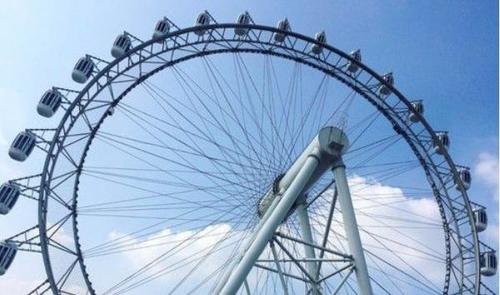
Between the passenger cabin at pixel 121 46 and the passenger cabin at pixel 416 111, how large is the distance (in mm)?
13999

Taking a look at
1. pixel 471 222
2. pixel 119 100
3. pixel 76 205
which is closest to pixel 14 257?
pixel 76 205

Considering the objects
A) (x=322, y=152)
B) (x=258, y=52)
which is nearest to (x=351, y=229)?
(x=322, y=152)

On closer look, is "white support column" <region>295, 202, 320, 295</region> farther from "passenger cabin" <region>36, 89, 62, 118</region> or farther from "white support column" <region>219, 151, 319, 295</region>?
"passenger cabin" <region>36, 89, 62, 118</region>

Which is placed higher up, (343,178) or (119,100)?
(343,178)

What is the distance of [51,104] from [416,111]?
17.2 m

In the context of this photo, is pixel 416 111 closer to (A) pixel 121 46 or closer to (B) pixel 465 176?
(B) pixel 465 176

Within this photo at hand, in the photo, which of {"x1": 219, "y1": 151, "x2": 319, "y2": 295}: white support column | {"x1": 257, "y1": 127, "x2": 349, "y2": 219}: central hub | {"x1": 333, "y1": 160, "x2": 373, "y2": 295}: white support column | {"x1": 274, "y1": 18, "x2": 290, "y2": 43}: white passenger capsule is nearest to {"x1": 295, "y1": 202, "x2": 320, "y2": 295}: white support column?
{"x1": 257, "y1": 127, "x2": 349, "y2": 219}: central hub

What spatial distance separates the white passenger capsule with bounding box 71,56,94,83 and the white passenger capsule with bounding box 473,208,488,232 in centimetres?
1973

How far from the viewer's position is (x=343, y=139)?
714 inches

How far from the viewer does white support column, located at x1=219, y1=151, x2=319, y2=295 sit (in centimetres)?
1461

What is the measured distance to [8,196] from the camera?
20.9 meters

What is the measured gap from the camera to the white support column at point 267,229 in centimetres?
1461

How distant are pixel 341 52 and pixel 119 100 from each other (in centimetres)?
1072

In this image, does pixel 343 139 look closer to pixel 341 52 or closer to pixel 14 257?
pixel 341 52
